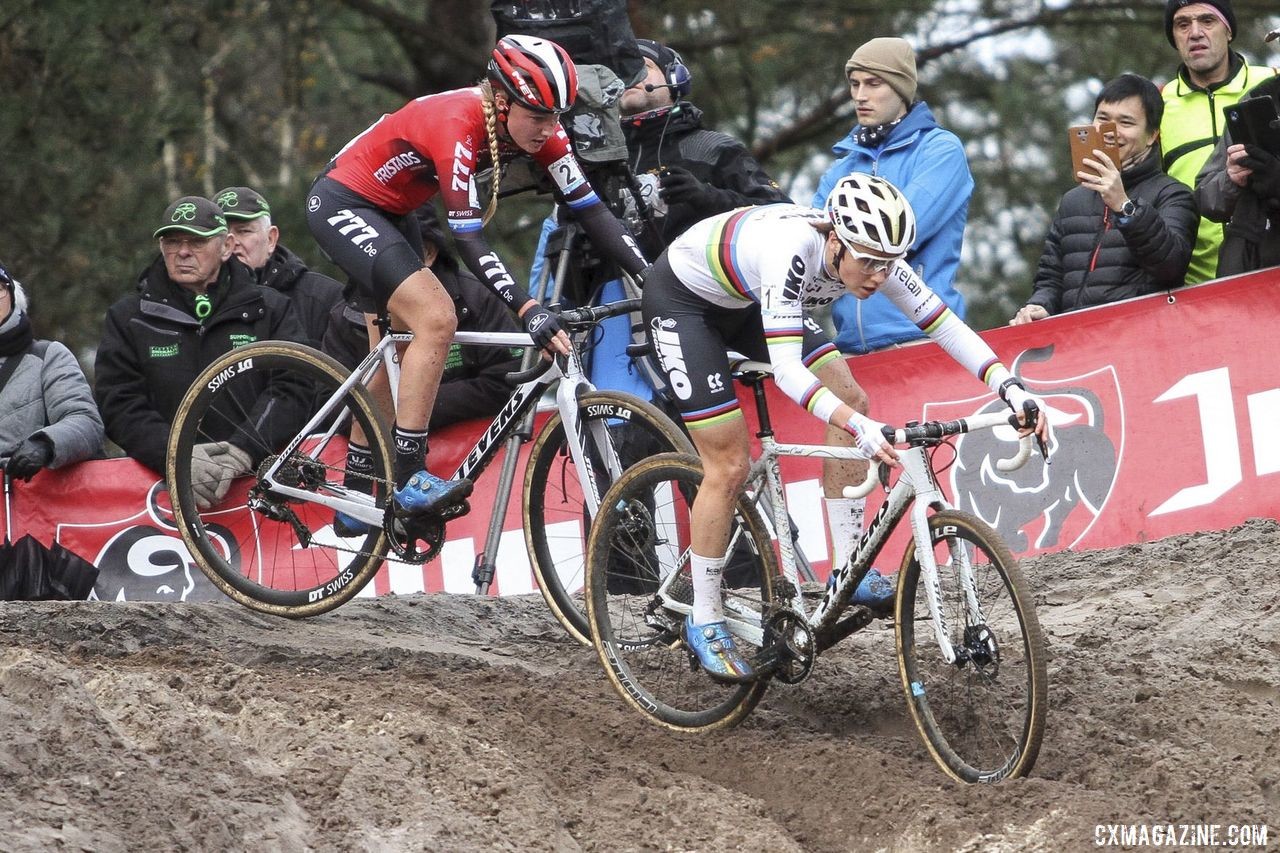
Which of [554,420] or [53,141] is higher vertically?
[53,141]

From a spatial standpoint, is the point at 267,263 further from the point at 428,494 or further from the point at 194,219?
the point at 428,494

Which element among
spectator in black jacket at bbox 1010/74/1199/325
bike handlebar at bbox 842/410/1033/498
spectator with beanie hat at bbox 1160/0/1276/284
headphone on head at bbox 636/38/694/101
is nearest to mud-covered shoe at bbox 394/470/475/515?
bike handlebar at bbox 842/410/1033/498

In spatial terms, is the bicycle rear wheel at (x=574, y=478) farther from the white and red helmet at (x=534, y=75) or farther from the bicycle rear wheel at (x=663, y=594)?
the white and red helmet at (x=534, y=75)

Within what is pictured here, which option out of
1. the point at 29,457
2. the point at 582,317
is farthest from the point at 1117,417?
the point at 29,457

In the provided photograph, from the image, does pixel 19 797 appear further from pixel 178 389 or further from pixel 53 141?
pixel 53 141

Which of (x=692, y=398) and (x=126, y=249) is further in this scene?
(x=126, y=249)

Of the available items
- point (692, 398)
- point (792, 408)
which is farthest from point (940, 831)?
point (792, 408)

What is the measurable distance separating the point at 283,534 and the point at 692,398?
8.12 ft

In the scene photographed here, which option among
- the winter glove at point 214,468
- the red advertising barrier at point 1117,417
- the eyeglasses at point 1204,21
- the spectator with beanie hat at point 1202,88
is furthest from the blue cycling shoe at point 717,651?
the eyeglasses at point 1204,21

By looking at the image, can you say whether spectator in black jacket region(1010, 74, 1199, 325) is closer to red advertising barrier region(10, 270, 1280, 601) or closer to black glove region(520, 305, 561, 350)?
red advertising barrier region(10, 270, 1280, 601)

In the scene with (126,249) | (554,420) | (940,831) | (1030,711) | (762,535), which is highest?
(126,249)

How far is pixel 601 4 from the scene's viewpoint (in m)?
8.54

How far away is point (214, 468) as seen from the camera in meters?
7.96

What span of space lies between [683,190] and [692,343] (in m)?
1.96
